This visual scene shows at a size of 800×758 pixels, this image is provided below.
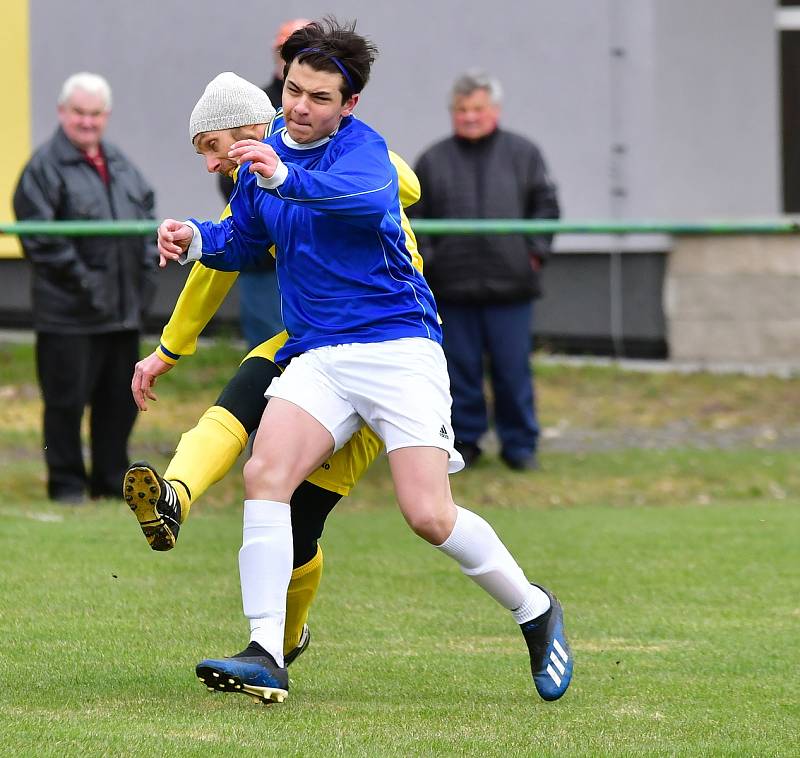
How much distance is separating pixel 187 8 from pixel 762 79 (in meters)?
5.33

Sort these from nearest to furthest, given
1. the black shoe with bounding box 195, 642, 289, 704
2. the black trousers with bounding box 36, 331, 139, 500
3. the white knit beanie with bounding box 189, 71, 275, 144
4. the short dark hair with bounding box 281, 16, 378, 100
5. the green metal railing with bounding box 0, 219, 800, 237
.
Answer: the black shoe with bounding box 195, 642, 289, 704, the short dark hair with bounding box 281, 16, 378, 100, the white knit beanie with bounding box 189, 71, 275, 144, the green metal railing with bounding box 0, 219, 800, 237, the black trousers with bounding box 36, 331, 139, 500

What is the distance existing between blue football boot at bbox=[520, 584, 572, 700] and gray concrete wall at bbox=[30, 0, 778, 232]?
9577 millimetres

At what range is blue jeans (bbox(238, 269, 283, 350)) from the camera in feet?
32.3

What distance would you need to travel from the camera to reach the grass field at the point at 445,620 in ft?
15.3

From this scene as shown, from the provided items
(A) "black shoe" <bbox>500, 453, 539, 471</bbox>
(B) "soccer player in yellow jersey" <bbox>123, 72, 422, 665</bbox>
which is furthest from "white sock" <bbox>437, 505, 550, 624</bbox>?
(A) "black shoe" <bbox>500, 453, 539, 471</bbox>

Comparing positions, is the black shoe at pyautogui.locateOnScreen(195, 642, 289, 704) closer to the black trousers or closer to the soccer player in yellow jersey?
the soccer player in yellow jersey

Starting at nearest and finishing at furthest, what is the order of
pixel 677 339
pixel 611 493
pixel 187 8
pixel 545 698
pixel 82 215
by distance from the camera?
1. pixel 545 698
2. pixel 82 215
3. pixel 611 493
4. pixel 677 339
5. pixel 187 8

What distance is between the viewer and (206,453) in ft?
16.9

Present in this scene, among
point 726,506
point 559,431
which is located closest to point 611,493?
point 726,506

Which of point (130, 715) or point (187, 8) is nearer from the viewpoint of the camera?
point (130, 715)

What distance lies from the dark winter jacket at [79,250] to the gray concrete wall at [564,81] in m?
5.48

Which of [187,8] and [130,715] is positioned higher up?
[187,8]

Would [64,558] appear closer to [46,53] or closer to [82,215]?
[82,215]

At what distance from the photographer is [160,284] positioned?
14.6m
